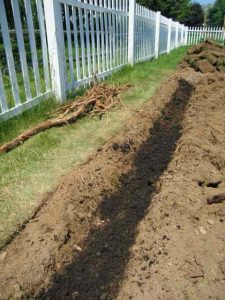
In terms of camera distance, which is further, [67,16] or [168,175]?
[67,16]

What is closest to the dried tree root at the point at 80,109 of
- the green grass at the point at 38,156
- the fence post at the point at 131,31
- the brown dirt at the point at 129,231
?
the green grass at the point at 38,156

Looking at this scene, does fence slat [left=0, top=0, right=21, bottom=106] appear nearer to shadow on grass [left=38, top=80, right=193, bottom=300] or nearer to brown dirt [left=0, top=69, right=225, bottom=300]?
brown dirt [left=0, top=69, right=225, bottom=300]

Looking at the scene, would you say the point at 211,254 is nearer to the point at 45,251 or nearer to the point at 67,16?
the point at 45,251

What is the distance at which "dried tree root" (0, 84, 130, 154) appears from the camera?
9.77ft

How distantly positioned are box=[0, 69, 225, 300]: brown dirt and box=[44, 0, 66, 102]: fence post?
1265 mm

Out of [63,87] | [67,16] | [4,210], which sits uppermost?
[67,16]

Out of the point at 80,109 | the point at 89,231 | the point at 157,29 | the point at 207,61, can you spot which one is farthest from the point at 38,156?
the point at 157,29

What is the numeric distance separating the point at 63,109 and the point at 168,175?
166cm

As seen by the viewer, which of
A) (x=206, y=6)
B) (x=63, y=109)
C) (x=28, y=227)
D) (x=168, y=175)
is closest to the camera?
(x=28, y=227)

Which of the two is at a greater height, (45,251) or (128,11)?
(128,11)

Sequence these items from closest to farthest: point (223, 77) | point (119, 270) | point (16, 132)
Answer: point (119, 270), point (16, 132), point (223, 77)

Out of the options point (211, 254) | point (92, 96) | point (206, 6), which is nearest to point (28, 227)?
point (211, 254)

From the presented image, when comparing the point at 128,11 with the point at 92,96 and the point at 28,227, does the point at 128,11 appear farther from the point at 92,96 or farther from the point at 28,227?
the point at 28,227

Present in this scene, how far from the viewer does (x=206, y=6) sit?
72438mm
